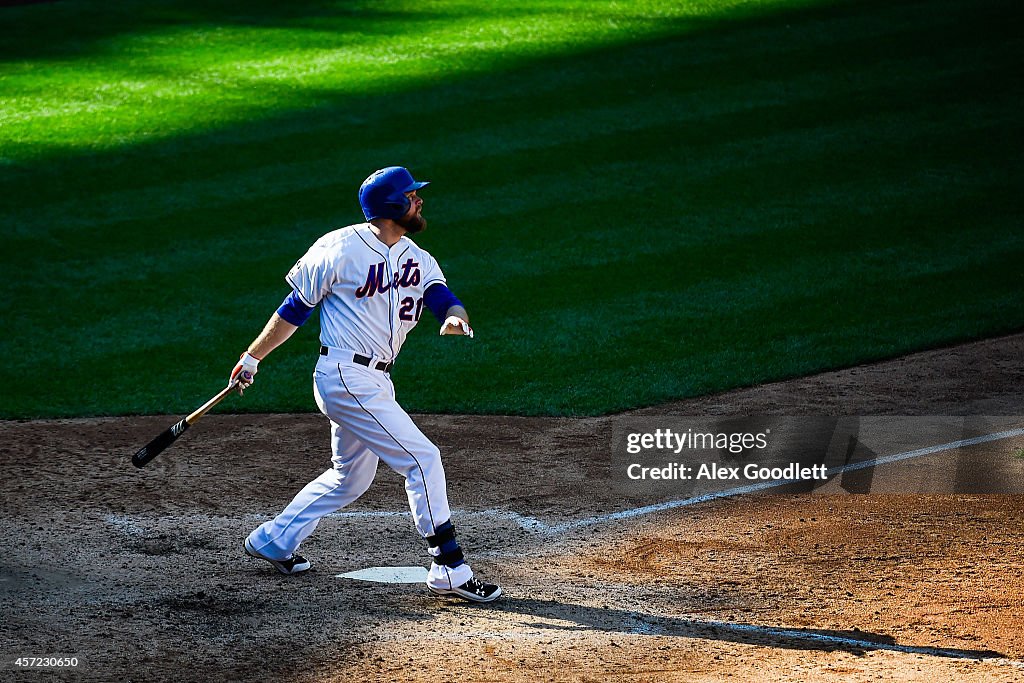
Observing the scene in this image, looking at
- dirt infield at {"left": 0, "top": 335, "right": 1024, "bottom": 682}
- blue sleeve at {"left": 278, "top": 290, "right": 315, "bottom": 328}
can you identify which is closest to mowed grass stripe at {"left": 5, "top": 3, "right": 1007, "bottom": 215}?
dirt infield at {"left": 0, "top": 335, "right": 1024, "bottom": 682}

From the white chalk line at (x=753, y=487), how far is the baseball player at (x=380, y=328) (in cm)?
102

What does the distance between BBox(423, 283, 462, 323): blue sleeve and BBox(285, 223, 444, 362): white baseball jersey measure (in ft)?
0.12

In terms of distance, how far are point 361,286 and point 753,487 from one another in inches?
106

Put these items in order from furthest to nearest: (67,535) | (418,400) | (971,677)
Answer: (418,400) → (67,535) → (971,677)

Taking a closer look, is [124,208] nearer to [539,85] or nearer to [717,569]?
[539,85]

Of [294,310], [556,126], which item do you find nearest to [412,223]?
[294,310]

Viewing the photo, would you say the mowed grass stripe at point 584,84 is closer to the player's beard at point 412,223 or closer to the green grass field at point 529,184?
the green grass field at point 529,184

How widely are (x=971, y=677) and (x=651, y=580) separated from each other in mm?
1463

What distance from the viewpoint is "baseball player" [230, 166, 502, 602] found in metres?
5.20

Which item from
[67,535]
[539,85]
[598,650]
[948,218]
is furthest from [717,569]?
[539,85]

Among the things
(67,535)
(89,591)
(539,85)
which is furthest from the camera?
(539,85)

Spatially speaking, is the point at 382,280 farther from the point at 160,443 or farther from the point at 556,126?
the point at 556,126

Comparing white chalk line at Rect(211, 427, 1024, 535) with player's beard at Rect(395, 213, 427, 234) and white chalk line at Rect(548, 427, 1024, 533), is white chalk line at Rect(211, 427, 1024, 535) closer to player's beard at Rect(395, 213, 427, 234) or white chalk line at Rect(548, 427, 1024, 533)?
white chalk line at Rect(548, 427, 1024, 533)

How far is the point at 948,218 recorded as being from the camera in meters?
11.6
